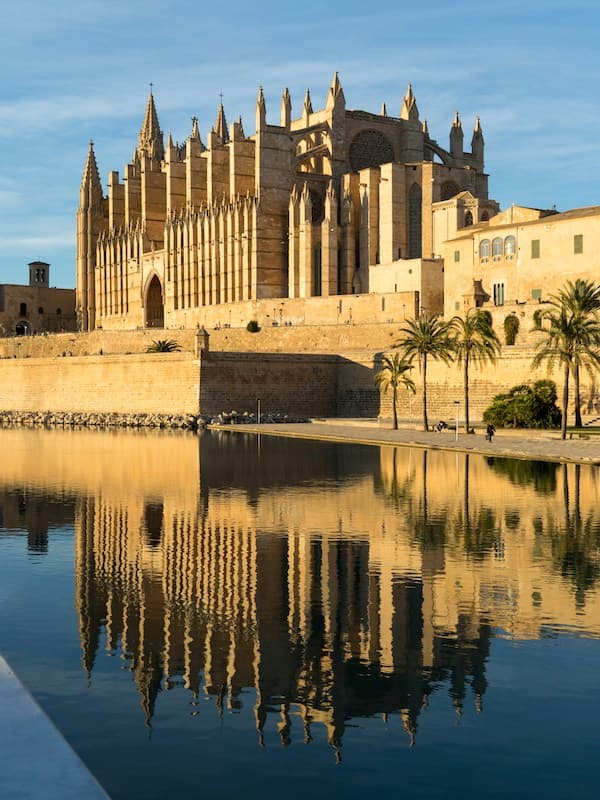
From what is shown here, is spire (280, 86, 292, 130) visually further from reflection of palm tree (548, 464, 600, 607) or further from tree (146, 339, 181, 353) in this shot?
reflection of palm tree (548, 464, 600, 607)

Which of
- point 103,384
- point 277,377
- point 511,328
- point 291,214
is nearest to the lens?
point 511,328

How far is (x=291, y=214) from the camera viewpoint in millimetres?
64125

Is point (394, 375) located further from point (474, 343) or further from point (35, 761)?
point (35, 761)

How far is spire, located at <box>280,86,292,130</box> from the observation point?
72.6m

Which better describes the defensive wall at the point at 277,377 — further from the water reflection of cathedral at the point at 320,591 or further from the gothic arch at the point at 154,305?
the water reflection of cathedral at the point at 320,591

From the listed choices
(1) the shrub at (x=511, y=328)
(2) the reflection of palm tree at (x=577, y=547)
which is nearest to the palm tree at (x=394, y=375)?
(1) the shrub at (x=511, y=328)

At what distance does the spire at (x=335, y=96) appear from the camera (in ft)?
226

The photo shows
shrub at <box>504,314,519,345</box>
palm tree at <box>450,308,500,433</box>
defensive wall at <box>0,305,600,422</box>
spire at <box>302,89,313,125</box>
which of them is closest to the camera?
palm tree at <box>450,308,500,433</box>

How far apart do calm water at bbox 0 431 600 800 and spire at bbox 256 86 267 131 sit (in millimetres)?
50218

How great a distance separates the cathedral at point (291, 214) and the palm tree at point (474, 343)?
953cm

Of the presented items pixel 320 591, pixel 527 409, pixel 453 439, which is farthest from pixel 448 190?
pixel 320 591

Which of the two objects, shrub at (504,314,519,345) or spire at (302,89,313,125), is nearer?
shrub at (504,314,519,345)

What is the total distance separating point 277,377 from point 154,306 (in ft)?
101

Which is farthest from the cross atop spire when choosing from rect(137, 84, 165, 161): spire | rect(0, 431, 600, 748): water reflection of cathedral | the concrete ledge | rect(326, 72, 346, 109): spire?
the concrete ledge
